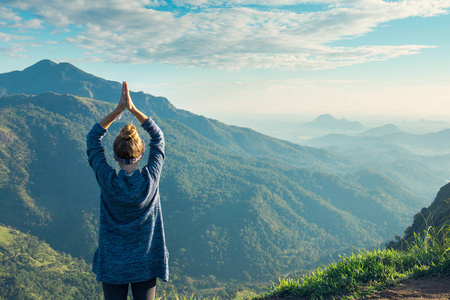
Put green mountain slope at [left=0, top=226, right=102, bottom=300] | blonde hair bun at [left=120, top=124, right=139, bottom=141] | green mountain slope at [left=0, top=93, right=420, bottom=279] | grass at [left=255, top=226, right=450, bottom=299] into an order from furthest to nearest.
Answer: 1. green mountain slope at [left=0, top=93, right=420, bottom=279]
2. green mountain slope at [left=0, top=226, right=102, bottom=300]
3. grass at [left=255, top=226, right=450, bottom=299]
4. blonde hair bun at [left=120, top=124, right=139, bottom=141]

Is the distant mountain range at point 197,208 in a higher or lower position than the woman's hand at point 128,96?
lower

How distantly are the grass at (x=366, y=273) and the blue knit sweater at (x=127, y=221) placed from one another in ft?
7.42

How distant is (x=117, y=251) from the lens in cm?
236

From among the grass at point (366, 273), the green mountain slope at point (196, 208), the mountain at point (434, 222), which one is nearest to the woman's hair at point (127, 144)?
the grass at point (366, 273)

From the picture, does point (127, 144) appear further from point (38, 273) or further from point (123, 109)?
point (38, 273)

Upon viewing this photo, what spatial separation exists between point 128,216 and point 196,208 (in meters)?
156

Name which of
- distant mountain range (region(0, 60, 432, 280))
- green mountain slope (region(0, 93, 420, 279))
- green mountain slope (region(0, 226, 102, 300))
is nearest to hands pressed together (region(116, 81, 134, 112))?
green mountain slope (region(0, 226, 102, 300))

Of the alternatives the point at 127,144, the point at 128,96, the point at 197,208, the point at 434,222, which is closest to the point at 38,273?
the point at 197,208

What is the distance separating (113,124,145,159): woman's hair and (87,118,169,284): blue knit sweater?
156mm

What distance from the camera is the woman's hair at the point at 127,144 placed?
2.14 meters

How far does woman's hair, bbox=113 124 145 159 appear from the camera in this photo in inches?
84.3

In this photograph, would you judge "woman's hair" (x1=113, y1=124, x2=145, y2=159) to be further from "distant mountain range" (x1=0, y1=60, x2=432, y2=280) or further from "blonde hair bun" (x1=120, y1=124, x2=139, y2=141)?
"distant mountain range" (x1=0, y1=60, x2=432, y2=280)

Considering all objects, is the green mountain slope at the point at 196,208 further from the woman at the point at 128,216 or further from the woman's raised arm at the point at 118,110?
the woman's raised arm at the point at 118,110

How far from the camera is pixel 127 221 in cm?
232
